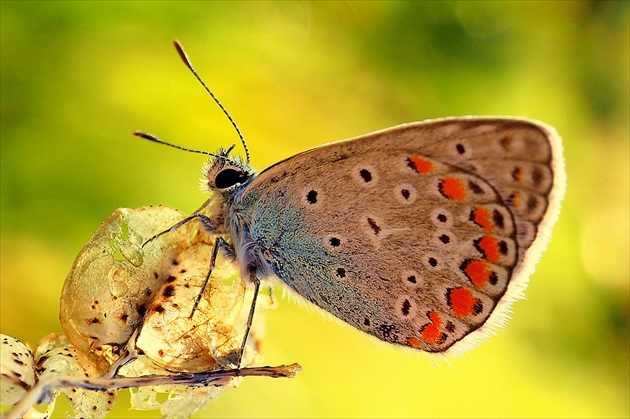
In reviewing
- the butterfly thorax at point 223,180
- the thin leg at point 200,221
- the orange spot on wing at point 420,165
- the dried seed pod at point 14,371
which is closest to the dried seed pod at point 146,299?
the thin leg at point 200,221

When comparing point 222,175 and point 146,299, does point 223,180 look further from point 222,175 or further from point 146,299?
point 146,299

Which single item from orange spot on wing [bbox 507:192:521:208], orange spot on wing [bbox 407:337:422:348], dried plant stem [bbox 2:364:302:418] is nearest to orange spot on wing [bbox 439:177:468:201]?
orange spot on wing [bbox 507:192:521:208]

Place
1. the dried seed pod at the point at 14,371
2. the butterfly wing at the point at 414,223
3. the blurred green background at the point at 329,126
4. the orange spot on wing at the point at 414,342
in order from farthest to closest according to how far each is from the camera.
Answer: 1. the blurred green background at the point at 329,126
2. the orange spot on wing at the point at 414,342
3. the butterfly wing at the point at 414,223
4. the dried seed pod at the point at 14,371

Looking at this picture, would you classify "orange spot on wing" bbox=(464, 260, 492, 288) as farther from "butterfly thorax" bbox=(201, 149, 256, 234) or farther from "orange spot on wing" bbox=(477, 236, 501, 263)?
"butterfly thorax" bbox=(201, 149, 256, 234)

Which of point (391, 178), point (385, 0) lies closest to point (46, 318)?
point (391, 178)

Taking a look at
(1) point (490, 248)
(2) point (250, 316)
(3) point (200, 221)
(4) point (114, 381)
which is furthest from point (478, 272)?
(4) point (114, 381)

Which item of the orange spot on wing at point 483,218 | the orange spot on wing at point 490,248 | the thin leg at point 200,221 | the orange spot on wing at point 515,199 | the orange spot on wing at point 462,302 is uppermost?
the orange spot on wing at point 515,199

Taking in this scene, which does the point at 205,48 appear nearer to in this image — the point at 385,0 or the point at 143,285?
the point at 385,0

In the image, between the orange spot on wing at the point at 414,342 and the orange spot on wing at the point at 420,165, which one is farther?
the orange spot on wing at the point at 414,342

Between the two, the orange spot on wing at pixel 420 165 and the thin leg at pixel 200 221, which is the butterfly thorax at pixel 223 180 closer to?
the thin leg at pixel 200 221
